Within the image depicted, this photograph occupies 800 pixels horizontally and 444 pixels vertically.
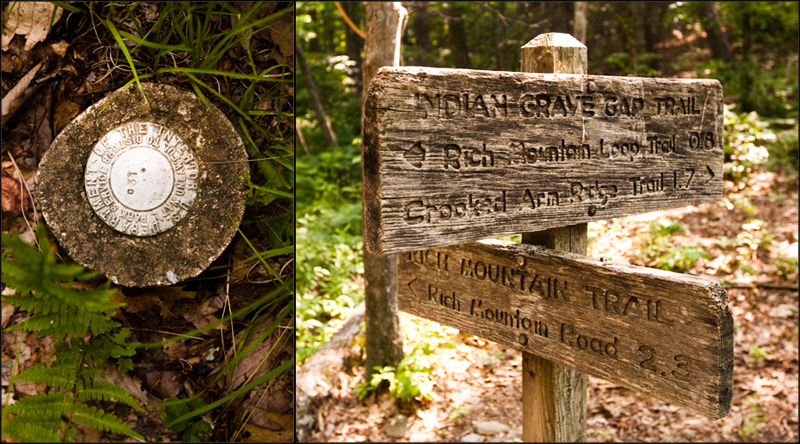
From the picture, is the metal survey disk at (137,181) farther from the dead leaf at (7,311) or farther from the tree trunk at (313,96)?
the tree trunk at (313,96)

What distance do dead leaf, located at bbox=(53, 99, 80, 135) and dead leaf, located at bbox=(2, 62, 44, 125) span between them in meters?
0.08

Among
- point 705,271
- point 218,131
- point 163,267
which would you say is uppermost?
point 218,131

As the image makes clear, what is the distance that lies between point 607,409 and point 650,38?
26.5 ft

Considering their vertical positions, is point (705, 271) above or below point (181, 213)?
below

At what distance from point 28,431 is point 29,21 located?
99 cm

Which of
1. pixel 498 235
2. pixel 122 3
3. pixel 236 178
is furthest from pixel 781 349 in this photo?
pixel 122 3

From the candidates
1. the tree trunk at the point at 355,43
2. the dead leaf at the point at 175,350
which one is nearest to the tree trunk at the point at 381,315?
the dead leaf at the point at 175,350

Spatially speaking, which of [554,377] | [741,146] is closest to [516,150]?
[554,377]

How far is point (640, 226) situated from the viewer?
5090 millimetres

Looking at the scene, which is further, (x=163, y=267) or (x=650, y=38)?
(x=650, y=38)

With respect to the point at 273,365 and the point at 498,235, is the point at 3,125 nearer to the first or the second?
the point at 273,365

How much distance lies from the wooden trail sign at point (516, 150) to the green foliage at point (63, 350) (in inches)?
25.4

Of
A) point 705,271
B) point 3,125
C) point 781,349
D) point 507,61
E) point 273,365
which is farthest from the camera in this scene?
point 507,61

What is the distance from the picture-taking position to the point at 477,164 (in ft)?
3.98
